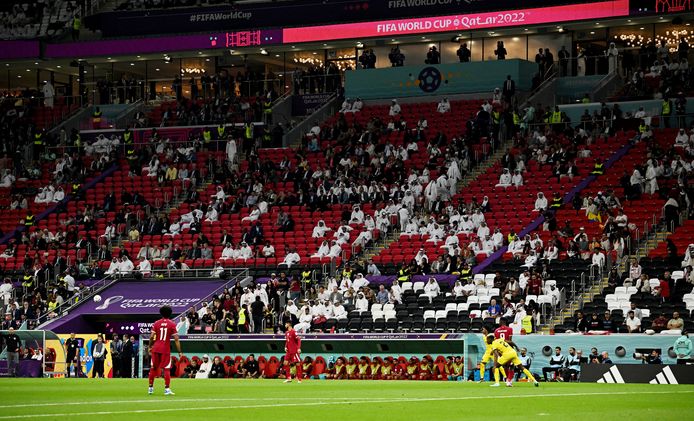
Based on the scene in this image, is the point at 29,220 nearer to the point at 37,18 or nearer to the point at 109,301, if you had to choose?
the point at 109,301

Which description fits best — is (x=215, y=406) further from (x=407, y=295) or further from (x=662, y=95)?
(x=662, y=95)

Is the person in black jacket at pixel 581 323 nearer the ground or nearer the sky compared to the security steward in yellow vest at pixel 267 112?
nearer the ground

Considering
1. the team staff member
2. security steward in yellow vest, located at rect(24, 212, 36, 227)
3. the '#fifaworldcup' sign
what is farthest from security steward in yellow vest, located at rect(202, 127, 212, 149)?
the team staff member

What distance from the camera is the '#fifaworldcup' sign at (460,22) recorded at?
183ft

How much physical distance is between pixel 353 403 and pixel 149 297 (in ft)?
88.9

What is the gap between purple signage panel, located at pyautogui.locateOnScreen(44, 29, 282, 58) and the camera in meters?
63.9

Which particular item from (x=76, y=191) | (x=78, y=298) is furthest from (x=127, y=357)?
(x=76, y=191)

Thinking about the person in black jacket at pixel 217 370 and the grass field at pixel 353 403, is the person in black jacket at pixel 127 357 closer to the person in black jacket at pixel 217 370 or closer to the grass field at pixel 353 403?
the person in black jacket at pixel 217 370

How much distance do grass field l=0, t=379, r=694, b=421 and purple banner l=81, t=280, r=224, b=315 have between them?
57.1 feet

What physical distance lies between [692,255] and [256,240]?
18761mm

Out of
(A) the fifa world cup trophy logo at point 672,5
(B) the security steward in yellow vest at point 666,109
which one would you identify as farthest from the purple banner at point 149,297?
(A) the fifa world cup trophy logo at point 672,5

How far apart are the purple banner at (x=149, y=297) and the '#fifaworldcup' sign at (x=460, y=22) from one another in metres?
19.3

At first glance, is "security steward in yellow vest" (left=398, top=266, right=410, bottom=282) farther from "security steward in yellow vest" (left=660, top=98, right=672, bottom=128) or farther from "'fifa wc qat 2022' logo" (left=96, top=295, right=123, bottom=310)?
"security steward in yellow vest" (left=660, top=98, right=672, bottom=128)

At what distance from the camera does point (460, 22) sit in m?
58.7
